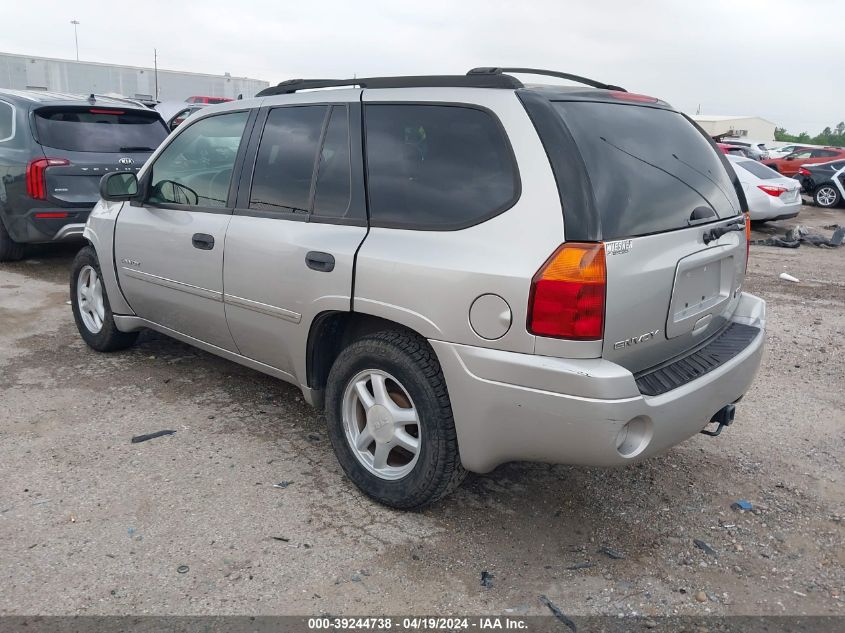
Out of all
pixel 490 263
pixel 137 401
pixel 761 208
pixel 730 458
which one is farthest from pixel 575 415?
pixel 761 208

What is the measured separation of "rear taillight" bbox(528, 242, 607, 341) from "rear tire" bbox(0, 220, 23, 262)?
278 inches

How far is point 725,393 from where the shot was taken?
303cm

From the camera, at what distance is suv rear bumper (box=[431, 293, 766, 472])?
8.23 feet

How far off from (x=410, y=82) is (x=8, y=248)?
6395 millimetres

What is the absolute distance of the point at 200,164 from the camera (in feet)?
13.6

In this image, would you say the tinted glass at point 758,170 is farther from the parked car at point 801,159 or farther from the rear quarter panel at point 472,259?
the rear quarter panel at point 472,259

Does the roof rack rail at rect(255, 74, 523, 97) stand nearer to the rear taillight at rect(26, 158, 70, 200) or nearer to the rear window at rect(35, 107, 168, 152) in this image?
the rear taillight at rect(26, 158, 70, 200)

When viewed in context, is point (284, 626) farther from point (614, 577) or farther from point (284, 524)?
point (614, 577)

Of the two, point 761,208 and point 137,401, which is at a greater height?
point 761,208

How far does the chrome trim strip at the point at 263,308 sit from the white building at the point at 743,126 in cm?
7030

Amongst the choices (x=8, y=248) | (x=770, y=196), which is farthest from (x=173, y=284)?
(x=770, y=196)

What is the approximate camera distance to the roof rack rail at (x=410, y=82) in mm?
2854

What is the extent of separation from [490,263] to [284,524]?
147 cm

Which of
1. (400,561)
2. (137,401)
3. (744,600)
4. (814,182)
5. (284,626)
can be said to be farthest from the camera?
(814,182)
